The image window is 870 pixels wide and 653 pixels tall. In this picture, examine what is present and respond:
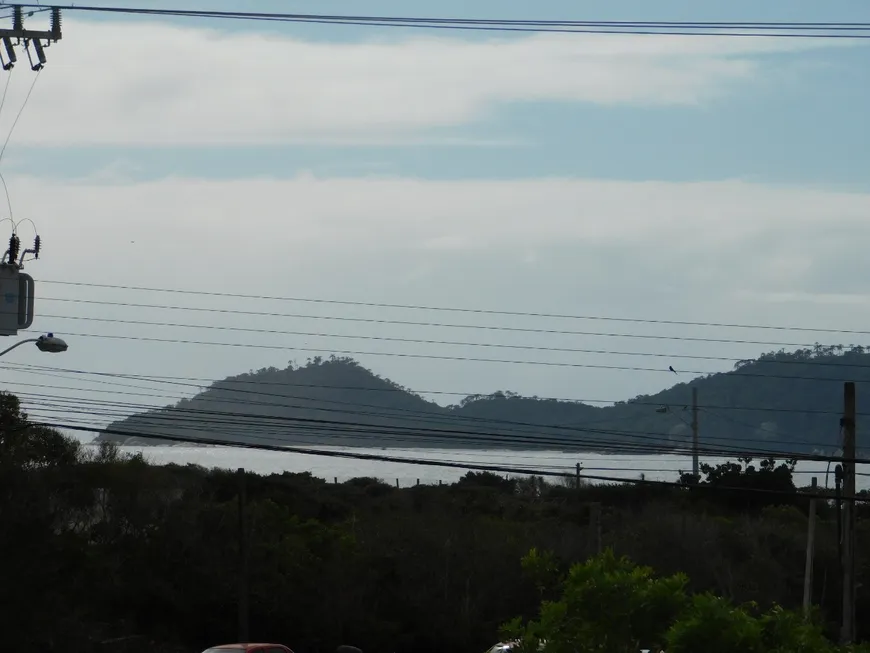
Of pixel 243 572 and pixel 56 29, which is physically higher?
pixel 56 29

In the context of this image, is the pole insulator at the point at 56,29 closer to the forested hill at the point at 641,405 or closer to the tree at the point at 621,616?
the tree at the point at 621,616

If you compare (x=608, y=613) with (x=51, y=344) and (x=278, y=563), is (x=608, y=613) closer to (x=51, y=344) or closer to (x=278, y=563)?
(x=51, y=344)

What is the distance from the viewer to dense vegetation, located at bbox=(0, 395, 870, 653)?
3566cm

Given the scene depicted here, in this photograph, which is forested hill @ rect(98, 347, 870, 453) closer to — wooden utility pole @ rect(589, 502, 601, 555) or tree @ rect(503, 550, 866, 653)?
wooden utility pole @ rect(589, 502, 601, 555)

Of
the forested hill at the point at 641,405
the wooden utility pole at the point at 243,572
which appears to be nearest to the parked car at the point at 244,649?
the wooden utility pole at the point at 243,572

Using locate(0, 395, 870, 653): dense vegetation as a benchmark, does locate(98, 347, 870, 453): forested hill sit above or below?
above

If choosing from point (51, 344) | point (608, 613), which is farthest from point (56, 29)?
point (608, 613)

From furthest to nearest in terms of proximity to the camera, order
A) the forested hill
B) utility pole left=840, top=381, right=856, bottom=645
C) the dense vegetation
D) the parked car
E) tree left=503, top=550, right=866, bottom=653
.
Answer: the forested hill → the dense vegetation → utility pole left=840, top=381, right=856, bottom=645 → the parked car → tree left=503, top=550, right=866, bottom=653

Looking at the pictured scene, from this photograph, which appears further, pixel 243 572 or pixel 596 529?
pixel 596 529

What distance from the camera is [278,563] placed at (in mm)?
41531

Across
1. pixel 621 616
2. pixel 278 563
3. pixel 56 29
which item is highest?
pixel 56 29

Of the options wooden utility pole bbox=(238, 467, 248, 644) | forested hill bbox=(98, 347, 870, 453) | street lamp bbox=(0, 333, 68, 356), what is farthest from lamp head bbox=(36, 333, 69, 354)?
forested hill bbox=(98, 347, 870, 453)

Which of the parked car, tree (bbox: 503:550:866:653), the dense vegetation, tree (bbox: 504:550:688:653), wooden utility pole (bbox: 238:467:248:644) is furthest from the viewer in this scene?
wooden utility pole (bbox: 238:467:248:644)

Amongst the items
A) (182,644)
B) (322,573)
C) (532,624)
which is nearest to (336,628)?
(322,573)
